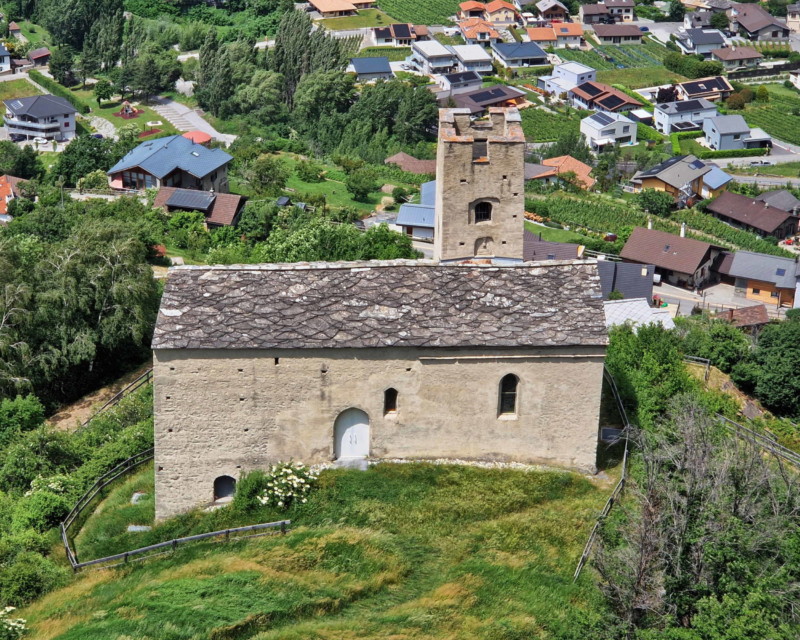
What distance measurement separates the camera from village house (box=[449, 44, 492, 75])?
492 feet

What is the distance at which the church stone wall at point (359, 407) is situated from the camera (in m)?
31.5

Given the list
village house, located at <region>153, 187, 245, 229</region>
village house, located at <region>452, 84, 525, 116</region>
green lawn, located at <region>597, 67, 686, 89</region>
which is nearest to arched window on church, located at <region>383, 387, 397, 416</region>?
village house, located at <region>153, 187, 245, 229</region>

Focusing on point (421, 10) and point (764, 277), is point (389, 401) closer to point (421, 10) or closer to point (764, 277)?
point (764, 277)

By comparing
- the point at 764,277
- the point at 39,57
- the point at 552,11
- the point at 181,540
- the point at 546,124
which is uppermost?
the point at 552,11

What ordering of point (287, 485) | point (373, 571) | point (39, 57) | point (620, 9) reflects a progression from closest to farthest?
point (373, 571), point (287, 485), point (39, 57), point (620, 9)

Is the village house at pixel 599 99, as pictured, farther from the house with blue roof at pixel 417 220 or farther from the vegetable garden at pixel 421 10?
the house with blue roof at pixel 417 220

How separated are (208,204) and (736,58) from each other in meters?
108

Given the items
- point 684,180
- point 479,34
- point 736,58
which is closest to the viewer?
point 684,180

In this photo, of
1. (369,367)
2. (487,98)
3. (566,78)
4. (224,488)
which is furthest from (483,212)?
(566,78)

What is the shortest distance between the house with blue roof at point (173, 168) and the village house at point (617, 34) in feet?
297

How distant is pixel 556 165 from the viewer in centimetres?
12081

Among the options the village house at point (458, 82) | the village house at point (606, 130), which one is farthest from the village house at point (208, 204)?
the village house at point (458, 82)

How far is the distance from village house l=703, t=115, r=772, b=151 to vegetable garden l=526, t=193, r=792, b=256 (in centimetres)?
2671

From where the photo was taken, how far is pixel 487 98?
136 metres
